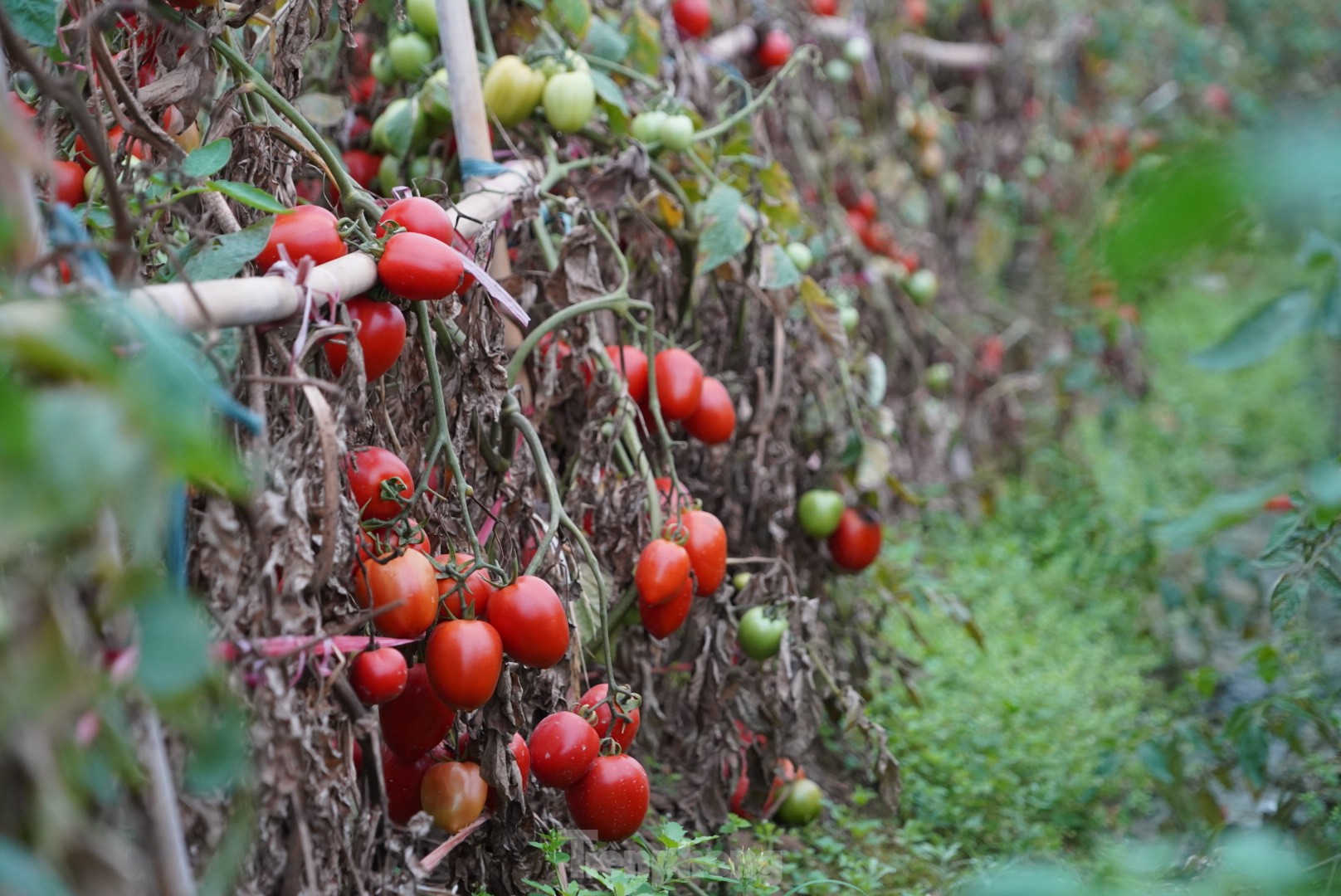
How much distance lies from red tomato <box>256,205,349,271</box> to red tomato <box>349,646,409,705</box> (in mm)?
350

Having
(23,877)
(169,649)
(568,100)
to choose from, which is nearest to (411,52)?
(568,100)

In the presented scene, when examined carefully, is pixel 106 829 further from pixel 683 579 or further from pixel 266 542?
pixel 683 579

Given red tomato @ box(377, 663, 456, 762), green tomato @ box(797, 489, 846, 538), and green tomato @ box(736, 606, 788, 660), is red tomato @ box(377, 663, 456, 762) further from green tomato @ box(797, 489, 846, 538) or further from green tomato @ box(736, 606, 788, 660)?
green tomato @ box(797, 489, 846, 538)

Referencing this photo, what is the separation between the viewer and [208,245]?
0.96 m

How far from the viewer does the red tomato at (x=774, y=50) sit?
2717 mm

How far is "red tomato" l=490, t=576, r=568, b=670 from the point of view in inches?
43.8

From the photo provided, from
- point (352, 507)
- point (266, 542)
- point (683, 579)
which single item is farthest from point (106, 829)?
point (683, 579)

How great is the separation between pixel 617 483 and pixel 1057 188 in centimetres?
320

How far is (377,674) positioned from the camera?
3.24ft

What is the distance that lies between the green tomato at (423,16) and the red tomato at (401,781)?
111 cm

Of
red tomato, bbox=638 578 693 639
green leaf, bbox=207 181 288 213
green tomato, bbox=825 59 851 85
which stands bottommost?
green tomato, bbox=825 59 851 85

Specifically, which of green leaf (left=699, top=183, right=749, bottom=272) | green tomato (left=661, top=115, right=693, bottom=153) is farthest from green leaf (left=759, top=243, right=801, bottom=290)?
green tomato (left=661, top=115, right=693, bottom=153)

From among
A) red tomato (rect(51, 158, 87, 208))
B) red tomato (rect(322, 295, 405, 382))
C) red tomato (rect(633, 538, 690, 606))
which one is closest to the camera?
red tomato (rect(322, 295, 405, 382))

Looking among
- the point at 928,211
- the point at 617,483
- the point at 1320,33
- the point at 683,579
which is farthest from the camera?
the point at 1320,33
